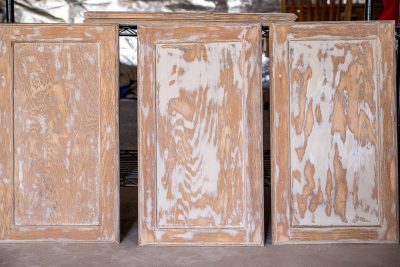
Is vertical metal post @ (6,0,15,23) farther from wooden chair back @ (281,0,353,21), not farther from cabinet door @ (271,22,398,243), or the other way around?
wooden chair back @ (281,0,353,21)

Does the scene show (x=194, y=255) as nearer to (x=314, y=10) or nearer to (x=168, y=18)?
(x=168, y=18)

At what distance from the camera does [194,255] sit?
7.22 ft

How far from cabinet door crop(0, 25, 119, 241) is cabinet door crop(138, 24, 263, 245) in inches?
6.3

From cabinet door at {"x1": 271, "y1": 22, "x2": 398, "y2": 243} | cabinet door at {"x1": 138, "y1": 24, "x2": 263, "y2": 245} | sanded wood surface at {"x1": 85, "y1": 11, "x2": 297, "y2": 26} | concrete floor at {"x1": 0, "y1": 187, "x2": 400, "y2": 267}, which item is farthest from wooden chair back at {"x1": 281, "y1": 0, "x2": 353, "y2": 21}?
concrete floor at {"x1": 0, "y1": 187, "x2": 400, "y2": 267}

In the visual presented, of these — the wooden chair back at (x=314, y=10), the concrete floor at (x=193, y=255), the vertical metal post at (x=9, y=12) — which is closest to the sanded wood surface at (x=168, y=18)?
the vertical metal post at (x=9, y=12)

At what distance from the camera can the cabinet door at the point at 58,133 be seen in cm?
233

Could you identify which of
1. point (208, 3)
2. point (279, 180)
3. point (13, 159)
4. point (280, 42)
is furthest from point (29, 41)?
point (208, 3)

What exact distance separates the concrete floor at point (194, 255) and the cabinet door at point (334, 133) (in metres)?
0.09

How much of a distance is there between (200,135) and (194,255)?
19.5 inches

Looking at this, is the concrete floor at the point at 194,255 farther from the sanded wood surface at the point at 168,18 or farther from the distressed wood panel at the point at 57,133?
the sanded wood surface at the point at 168,18

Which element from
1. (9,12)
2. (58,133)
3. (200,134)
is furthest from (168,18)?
(9,12)

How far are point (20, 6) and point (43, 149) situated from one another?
4745 mm

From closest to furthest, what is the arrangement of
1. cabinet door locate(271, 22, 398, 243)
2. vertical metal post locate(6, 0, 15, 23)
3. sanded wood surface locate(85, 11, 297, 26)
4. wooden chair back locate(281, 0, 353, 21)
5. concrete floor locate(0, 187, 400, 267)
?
concrete floor locate(0, 187, 400, 267)
cabinet door locate(271, 22, 398, 243)
sanded wood surface locate(85, 11, 297, 26)
vertical metal post locate(6, 0, 15, 23)
wooden chair back locate(281, 0, 353, 21)

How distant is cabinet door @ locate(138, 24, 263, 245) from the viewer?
7.55 ft
